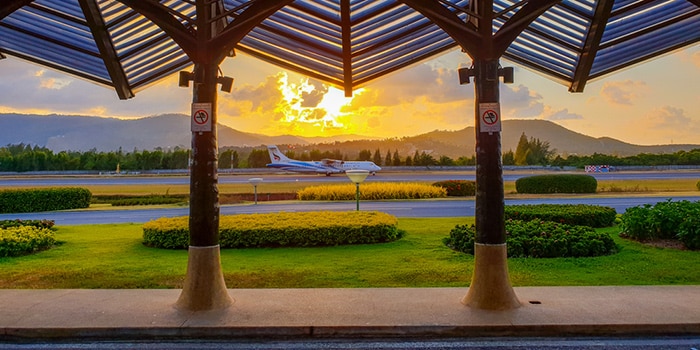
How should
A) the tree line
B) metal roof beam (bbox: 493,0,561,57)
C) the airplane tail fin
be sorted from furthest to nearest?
the tree line
the airplane tail fin
metal roof beam (bbox: 493,0,561,57)

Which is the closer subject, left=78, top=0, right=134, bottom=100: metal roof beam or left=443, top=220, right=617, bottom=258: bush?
left=78, top=0, right=134, bottom=100: metal roof beam

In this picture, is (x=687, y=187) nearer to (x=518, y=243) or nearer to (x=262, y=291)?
(x=518, y=243)

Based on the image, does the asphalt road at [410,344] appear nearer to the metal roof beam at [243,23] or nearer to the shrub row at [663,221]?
the metal roof beam at [243,23]

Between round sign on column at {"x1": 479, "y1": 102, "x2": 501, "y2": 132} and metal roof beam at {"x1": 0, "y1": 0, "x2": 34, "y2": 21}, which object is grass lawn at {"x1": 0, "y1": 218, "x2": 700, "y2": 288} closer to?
round sign on column at {"x1": 479, "y1": 102, "x2": 501, "y2": 132}

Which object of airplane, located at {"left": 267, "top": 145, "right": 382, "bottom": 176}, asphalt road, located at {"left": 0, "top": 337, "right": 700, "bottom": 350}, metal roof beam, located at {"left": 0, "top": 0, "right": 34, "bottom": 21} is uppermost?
Result: metal roof beam, located at {"left": 0, "top": 0, "right": 34, "bottom": 21}

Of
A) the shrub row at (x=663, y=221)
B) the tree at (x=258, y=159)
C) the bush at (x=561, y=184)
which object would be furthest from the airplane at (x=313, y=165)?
the shrub row at (x=663, y=221)

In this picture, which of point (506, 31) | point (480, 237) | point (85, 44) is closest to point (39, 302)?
point (85, 44)

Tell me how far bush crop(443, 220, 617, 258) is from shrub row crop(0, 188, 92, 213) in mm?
24048

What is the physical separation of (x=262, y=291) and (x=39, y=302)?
3.21 meters

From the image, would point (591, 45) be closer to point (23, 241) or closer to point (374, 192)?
point (23, 241)

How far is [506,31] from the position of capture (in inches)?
290

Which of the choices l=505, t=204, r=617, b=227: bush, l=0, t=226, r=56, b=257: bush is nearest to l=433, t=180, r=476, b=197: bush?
l=505, t=204, r=617, b=227: bush

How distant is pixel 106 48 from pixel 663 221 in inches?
506

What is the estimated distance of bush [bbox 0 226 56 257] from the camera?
12.8 m
